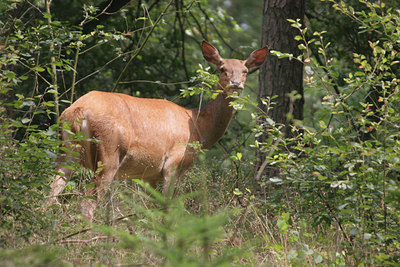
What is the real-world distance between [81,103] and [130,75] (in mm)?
3727

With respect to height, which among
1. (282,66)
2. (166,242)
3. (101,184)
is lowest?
(101,184)

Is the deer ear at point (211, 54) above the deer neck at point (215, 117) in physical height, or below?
above

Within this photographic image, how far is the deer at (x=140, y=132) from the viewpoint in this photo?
18.2 feet

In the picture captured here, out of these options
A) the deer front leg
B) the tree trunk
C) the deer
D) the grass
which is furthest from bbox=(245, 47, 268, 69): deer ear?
the deer front leg

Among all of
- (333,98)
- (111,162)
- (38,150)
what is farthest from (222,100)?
(38,150)

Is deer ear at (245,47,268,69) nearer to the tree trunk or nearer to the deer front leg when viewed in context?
the tree trunk

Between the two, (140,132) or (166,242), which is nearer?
(166,242)

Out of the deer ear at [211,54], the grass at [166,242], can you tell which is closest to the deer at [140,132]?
the deer ear at [211,54]

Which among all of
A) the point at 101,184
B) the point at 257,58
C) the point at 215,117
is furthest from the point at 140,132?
the point at 257,58

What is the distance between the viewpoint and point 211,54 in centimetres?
728

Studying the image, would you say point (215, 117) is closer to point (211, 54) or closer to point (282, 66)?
point (211, 54)

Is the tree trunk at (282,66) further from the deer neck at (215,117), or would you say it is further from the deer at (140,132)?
the deer neck at (215,117)

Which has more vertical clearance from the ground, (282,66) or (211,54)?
(282,66)

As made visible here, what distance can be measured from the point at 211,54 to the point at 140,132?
1755 mm
